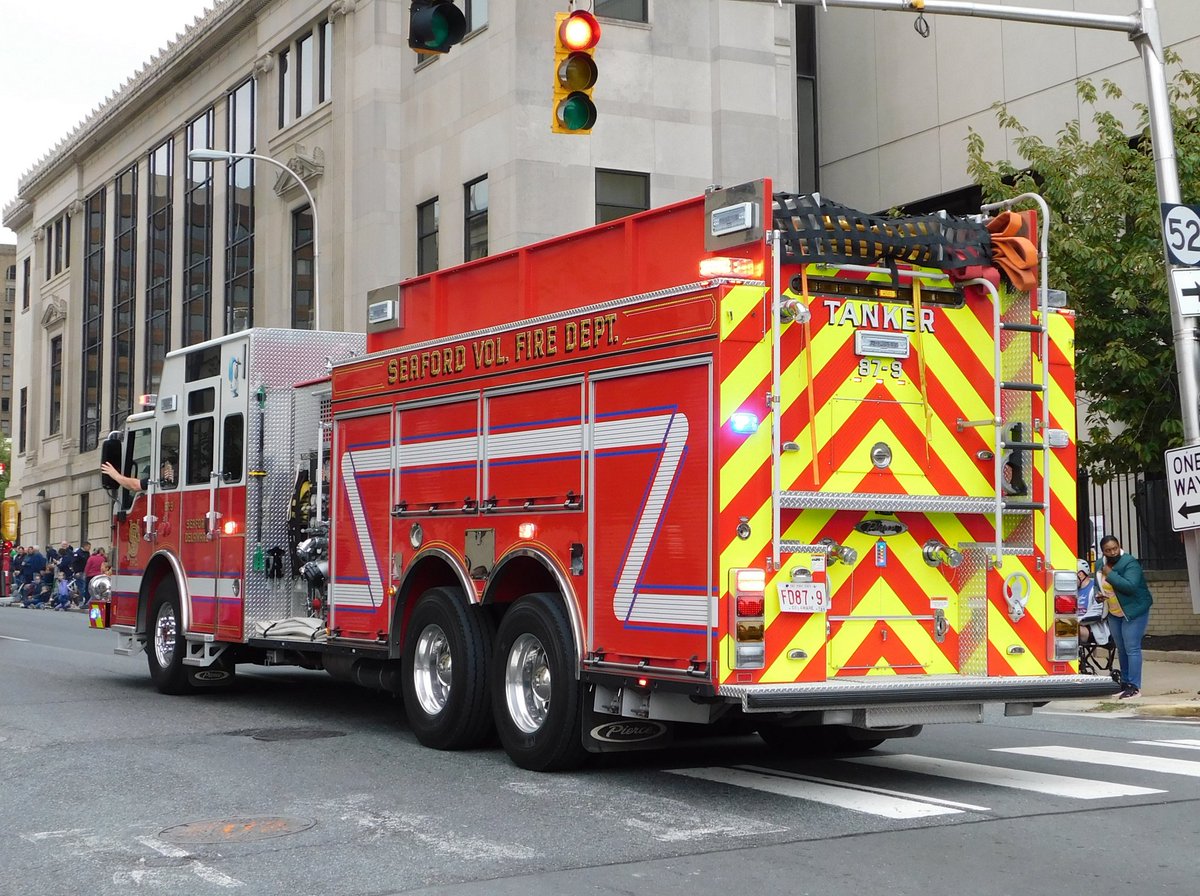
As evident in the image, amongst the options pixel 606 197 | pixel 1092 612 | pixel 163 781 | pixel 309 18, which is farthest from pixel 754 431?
pixel 309 18

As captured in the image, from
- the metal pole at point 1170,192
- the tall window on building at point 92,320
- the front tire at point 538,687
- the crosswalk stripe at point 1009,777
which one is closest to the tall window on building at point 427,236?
the metal pole at point 1170,192

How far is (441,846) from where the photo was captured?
7.73 m

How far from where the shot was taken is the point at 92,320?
195 ft

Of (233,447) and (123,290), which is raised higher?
(123,290)

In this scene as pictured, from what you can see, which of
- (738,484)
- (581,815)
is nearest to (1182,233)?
(738,484)

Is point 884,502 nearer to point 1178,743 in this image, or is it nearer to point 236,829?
point 236,829

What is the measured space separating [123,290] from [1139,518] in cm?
4238

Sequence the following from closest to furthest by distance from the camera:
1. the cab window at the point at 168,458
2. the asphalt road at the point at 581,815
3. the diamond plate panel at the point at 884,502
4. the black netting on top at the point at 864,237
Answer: the asphalt road at the point at 581,815 < the diamond plate panel at the point at 884,502 < the black netting on top at the point at 864,237 < the cab window at the point at 168,458

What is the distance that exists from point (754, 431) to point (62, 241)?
60.5 meters

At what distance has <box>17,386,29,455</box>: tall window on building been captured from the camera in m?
67.7

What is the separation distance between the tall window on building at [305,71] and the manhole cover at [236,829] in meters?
31.8

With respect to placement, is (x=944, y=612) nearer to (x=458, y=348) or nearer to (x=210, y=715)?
(x=458, y=348)

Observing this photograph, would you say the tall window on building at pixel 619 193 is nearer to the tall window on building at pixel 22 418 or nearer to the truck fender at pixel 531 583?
the truck fender at pixel 531 583

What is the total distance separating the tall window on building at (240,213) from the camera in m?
43.5
